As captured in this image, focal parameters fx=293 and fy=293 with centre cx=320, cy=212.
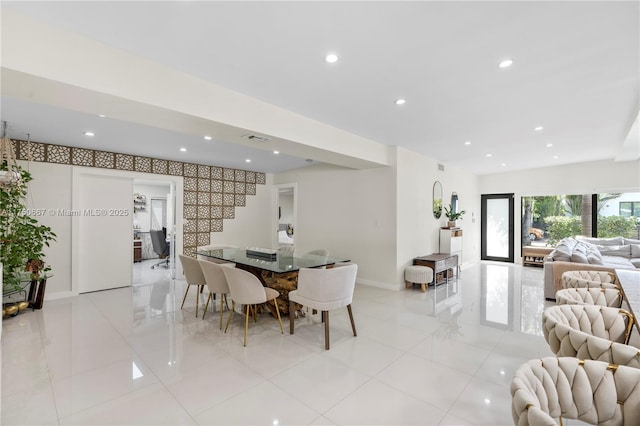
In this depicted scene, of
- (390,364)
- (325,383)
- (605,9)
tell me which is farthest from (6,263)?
(605,9)

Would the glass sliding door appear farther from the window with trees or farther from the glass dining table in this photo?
the glass dining table

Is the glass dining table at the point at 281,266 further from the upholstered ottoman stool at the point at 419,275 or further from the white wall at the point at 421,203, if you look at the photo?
the white wall at the point at 421,203

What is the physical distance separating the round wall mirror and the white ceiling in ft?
7.61

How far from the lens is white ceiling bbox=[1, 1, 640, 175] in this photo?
1.83 metres

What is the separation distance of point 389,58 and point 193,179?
515 centimetres

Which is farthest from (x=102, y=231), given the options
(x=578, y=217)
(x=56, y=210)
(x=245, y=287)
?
(x=578, y=217)

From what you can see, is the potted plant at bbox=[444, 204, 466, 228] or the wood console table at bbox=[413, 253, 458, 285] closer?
the wood console table at bbox=[413, 253, 458, 285]

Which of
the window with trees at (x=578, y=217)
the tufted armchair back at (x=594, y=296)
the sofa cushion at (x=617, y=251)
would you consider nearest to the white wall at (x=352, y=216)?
the tufted armchair back at (x=594, y=296)

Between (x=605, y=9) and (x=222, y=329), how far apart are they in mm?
4266

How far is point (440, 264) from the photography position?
5605 millimetres

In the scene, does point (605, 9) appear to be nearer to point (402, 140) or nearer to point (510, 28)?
point (510, 28)

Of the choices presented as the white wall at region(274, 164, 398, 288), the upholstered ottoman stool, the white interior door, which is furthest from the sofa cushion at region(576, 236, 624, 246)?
the white interior door

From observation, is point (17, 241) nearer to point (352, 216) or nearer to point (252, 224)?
point (252, 224)

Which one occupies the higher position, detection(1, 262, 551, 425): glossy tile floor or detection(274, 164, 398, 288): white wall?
detection(274, 164, 398, 288): white wall
